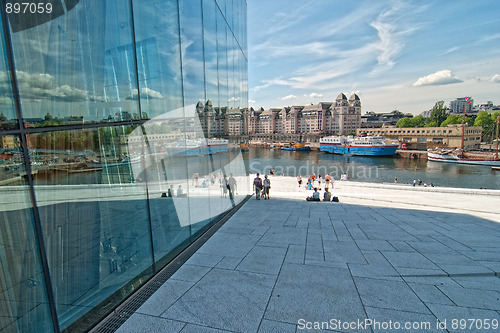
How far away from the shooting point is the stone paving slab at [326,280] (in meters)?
4.00

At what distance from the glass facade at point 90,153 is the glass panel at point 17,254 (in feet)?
0.04

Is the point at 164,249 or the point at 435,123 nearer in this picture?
the point at 164,249

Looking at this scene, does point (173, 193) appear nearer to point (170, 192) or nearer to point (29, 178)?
point (170, 192)

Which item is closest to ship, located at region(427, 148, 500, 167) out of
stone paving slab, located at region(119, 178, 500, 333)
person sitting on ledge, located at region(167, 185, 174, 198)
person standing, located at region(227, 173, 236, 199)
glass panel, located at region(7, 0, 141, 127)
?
stone paving slab, located at region(119, 178, 500, 333)

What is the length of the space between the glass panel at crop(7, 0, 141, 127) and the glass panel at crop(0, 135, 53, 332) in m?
0.63

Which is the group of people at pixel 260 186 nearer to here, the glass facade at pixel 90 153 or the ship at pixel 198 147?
the ship at pixel 198 147

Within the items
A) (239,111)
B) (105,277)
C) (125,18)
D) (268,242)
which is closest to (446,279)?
(268,242)

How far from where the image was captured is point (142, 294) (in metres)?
4.83

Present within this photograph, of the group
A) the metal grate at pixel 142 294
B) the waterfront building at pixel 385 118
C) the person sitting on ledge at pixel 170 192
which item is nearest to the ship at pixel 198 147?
the person sitting on ledge at pixel 170 192

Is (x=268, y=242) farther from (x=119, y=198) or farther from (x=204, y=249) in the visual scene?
(x=119, y=198)

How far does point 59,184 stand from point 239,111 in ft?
39.3

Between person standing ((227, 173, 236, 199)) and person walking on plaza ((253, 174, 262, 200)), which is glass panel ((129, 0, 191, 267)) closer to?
person standing ((227, 173, 236, 199))

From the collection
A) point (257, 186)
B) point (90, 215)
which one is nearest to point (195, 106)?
point (90, 215)

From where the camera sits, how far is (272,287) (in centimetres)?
489
